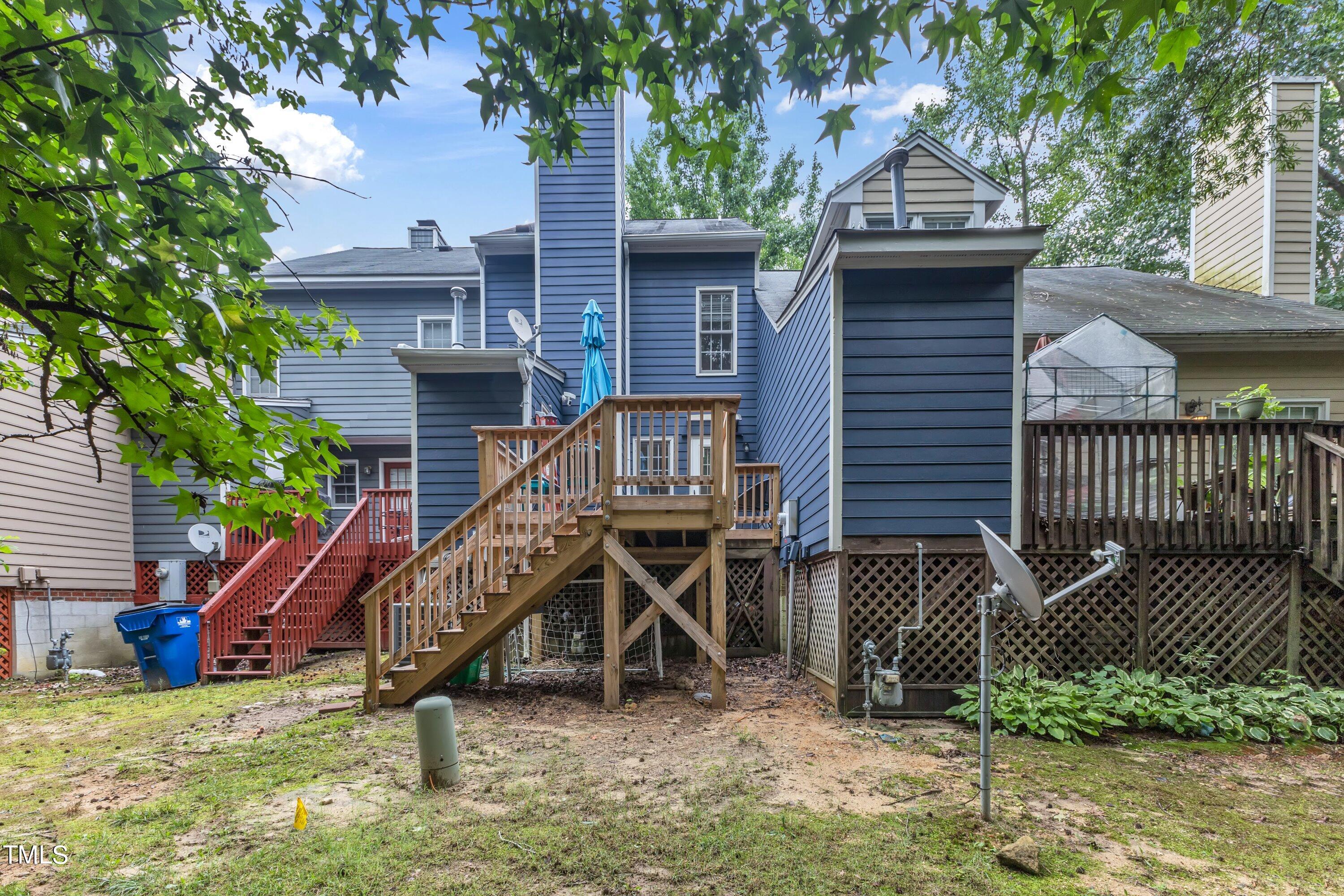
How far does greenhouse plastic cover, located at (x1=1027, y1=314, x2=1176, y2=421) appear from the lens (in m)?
7.05

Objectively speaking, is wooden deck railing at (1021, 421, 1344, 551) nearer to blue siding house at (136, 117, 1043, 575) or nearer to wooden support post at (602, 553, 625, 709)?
blue siding house at (136, 117, 1043, 575)

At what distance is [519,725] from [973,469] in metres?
4.63

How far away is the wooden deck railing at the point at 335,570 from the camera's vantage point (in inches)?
338

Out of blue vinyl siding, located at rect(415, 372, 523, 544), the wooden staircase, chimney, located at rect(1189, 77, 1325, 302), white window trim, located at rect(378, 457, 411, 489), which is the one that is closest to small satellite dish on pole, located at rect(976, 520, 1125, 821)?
blue vinyl siding, located at rect(415, 372, 523, 544)

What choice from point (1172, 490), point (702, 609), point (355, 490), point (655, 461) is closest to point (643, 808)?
point (702, 609)

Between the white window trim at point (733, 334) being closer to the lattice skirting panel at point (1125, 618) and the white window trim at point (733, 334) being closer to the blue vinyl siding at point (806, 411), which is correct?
the blue vinyl siding at point (806, 411)

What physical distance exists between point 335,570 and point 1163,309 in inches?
513

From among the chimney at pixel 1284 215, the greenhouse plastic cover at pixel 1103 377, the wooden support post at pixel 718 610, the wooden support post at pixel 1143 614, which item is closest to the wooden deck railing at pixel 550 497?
the wooden support post at pixel 718 610

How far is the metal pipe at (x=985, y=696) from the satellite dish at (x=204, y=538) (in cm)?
1030

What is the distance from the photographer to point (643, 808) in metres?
3.86

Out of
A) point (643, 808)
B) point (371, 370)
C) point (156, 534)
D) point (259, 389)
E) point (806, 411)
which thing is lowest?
point (643, 808)

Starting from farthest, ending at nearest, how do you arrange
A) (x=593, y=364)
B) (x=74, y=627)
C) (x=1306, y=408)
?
(x=593, y=364)
(x=1306, y=408)
(x=74, y=627)

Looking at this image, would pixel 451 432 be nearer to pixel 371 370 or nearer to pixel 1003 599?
pixel 371 370

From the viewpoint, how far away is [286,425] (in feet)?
9.22
